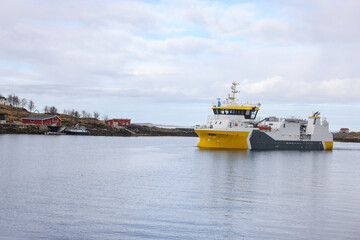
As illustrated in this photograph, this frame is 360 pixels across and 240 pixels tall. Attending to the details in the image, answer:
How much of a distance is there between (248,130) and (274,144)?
8057 mm

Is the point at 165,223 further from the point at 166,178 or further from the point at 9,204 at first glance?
the point at 166,178

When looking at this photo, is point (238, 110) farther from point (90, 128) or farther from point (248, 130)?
point (90, 128)

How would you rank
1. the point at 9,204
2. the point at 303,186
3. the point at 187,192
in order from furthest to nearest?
the point at 303,186 < the point at 187,192 < the point at 9,204

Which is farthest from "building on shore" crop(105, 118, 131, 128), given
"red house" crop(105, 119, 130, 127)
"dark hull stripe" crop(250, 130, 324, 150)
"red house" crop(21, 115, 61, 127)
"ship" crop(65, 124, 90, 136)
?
"dark hull stripe" crop(250, 130, 324, 150)

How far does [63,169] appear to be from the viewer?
30.9 m

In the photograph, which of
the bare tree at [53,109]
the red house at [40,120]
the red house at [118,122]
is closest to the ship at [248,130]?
the red house at [40,120]

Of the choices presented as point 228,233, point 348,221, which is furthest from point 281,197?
point 228,233

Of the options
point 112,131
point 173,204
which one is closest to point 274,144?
point 173,204

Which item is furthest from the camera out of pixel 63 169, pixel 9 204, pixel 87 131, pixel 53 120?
pixel 87 131

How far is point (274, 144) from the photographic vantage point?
2324 inches

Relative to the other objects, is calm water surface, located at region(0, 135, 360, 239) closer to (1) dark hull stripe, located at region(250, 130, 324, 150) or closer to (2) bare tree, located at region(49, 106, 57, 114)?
(1) dark hull stripe, located at region(250, 130, 324, 150)

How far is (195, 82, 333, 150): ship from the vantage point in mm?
53344

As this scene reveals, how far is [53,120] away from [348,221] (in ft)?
355

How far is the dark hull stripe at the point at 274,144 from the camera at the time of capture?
182 ft
